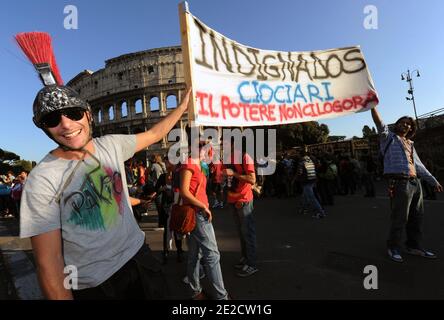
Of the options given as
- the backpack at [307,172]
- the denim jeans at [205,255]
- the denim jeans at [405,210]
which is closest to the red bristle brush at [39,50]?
the denim jeans at [205,255]

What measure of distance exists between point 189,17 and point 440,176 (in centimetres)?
1426

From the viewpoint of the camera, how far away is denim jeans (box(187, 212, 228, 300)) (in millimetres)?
2867

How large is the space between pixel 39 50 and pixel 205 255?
83.5 inches

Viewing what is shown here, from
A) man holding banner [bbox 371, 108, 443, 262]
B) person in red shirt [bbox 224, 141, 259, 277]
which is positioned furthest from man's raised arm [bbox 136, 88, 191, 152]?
man holding banner [bbox 371, 108, 443, 262]

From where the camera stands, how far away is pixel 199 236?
297cm

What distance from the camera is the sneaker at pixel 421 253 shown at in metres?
3.90

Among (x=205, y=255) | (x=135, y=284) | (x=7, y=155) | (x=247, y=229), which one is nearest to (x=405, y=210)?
(x=247, y=229)

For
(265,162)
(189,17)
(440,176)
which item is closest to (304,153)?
(265,162)

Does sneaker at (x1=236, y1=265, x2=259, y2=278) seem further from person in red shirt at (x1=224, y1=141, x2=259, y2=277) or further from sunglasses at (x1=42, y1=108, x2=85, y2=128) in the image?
sunglasses at (x1=42, y1=108, x2=85, y2=128)

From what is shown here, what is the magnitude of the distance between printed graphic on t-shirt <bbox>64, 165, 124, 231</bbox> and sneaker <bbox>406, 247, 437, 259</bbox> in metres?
3.99

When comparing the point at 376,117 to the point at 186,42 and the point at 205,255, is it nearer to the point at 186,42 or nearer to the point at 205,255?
the point at 186,42

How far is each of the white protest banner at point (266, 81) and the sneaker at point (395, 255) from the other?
6.10 ft

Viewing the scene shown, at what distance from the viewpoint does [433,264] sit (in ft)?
12.1

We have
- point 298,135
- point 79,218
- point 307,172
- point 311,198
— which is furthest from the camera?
point 298,135
